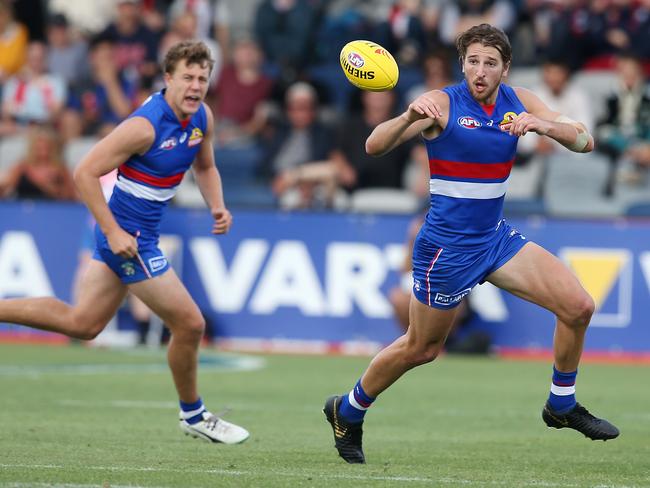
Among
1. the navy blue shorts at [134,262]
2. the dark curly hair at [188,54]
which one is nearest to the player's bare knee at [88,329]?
the navy blue shorts at [134,262]

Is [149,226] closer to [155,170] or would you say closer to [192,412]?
[155,170]

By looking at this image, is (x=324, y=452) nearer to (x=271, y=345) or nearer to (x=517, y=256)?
(x=517, y=256)

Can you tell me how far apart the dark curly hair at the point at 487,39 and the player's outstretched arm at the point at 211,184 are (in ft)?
7.14

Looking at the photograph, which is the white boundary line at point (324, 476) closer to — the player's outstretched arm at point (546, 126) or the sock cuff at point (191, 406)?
the sock cuff at point (191, 406)

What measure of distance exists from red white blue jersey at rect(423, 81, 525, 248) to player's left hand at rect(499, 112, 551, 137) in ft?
1.27

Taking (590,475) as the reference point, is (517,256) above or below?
above

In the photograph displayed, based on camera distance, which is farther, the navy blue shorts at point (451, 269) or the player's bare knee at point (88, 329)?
the player's bare knee at point (88, 329)

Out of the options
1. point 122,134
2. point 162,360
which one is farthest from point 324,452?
point 162,360

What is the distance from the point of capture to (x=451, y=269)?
809cm

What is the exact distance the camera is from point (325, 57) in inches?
856

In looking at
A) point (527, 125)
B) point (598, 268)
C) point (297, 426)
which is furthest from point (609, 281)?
point (527, 125)

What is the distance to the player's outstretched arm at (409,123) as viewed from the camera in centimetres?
764

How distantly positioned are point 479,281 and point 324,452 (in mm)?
1540

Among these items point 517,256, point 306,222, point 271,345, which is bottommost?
point 271,345
